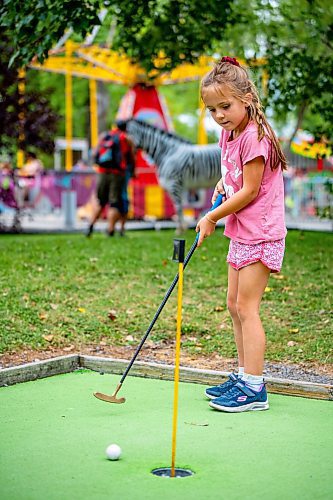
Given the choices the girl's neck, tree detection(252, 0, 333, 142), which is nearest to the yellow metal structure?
tree detection(252, 0, 333, 142)

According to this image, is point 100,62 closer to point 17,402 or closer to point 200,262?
point 200,262

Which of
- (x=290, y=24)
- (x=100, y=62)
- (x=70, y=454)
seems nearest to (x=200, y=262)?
(x=290, y=24)

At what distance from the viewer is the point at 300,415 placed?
174 inches

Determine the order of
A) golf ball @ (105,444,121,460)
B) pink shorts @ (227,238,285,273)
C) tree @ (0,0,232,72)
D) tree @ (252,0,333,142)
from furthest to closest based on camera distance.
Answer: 1. tree @ (252,0,333,142)
2. tree @ (0,0,232,72)
3. pink shorts @ (227,238,285,273)
4. golf ball @ (105,444,121,460)

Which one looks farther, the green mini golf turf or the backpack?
the backpack

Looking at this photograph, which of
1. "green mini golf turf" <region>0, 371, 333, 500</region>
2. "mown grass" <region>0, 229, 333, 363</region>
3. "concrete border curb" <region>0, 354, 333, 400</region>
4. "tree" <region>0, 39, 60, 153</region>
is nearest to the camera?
"green mini golf turf" <region>0, 371, 333, 500</region>

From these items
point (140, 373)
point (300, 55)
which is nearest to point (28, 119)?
point (300, 55)

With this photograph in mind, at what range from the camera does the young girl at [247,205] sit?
4.46m

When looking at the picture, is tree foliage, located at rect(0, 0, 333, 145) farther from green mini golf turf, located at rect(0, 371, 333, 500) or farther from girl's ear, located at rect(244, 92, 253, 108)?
green mini golf turf, located at rect(0, 371, 333, 500)

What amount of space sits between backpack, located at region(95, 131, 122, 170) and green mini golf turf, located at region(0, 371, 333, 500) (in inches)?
327

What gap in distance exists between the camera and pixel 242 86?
14.7ft

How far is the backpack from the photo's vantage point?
1311 centimetres

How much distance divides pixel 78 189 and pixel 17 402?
63.3 feet

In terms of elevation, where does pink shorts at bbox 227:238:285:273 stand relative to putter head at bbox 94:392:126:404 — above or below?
Answer: above
